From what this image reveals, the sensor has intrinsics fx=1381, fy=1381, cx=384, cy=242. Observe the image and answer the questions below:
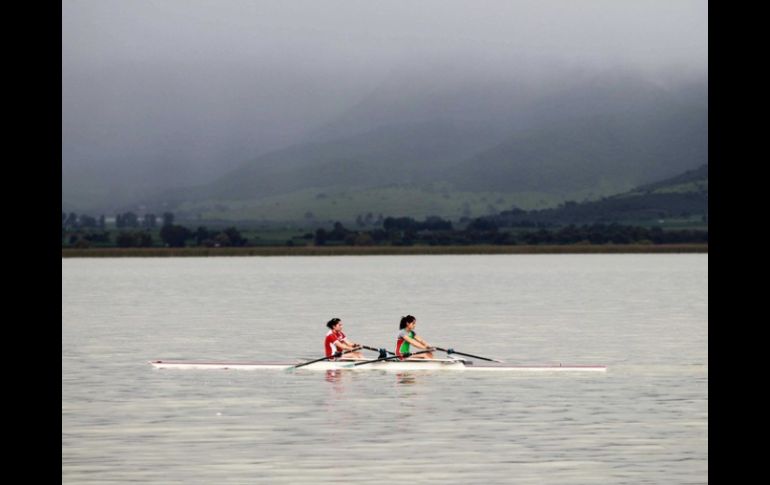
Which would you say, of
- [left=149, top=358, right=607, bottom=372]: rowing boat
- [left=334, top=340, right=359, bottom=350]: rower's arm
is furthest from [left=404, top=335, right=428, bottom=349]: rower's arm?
[left=334, top=340, right=359, bottom=350]: rower's arm

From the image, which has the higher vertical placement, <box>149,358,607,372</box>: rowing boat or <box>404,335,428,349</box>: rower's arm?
<box>404,335,428,349</box>: rower's arm

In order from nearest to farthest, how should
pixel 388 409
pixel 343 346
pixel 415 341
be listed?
pixel 388 409
pixel 415 341
pixel 343 346

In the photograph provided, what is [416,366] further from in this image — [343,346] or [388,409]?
[388,409]

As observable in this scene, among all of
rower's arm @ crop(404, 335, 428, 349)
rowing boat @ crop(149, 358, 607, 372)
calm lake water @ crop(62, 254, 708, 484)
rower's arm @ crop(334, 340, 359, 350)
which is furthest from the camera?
rower's arm @ crop(334, 340, 359, 350)

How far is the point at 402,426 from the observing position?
29141mm

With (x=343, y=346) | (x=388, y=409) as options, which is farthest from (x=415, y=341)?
(x=388, y=409)

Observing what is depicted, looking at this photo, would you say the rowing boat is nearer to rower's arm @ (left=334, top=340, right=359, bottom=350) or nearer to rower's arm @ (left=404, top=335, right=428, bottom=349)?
rower's arm @ (left=334, top=340, right=359, bottom=350)

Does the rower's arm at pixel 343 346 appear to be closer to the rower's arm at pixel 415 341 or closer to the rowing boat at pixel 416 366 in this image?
the rowing boat at pixel 416 366

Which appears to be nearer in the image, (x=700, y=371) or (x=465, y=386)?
(x=465, y=386)
